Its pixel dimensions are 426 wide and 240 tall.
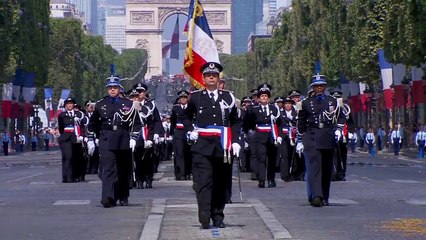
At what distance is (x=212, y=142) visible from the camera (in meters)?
18.5

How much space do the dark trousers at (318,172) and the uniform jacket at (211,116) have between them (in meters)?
3.79

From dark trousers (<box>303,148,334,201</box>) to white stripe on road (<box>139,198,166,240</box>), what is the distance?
91.4 inches

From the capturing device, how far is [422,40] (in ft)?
196

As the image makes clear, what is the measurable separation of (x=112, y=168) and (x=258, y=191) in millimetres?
6192

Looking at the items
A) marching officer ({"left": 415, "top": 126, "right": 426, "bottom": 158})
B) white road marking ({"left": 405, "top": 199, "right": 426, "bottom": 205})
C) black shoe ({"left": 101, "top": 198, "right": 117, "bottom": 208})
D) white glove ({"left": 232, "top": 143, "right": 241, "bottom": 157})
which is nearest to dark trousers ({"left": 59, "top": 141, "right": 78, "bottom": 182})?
black shoe ({"left": 101, "top": 198, "right": 117, "bottom": 208})

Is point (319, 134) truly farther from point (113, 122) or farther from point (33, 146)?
point (33, 146)

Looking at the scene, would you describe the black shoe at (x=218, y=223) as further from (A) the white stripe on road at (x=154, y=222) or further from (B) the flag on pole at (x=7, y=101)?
(B) the flag on pole at (x=7, y=101)

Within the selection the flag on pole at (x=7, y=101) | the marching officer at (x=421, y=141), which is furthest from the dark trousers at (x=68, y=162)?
the flag on pole at (x=7, y=101)

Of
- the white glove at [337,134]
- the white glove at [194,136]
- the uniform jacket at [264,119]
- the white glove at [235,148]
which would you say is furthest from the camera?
the uniform jacket at [264,119]

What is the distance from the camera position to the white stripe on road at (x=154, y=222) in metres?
17.3

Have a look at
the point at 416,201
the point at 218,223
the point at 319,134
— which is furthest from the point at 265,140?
the point at 218,223

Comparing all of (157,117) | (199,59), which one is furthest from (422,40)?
(157,117)

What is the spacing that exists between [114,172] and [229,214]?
2580mm

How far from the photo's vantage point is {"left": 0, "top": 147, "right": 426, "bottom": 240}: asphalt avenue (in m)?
17.8
